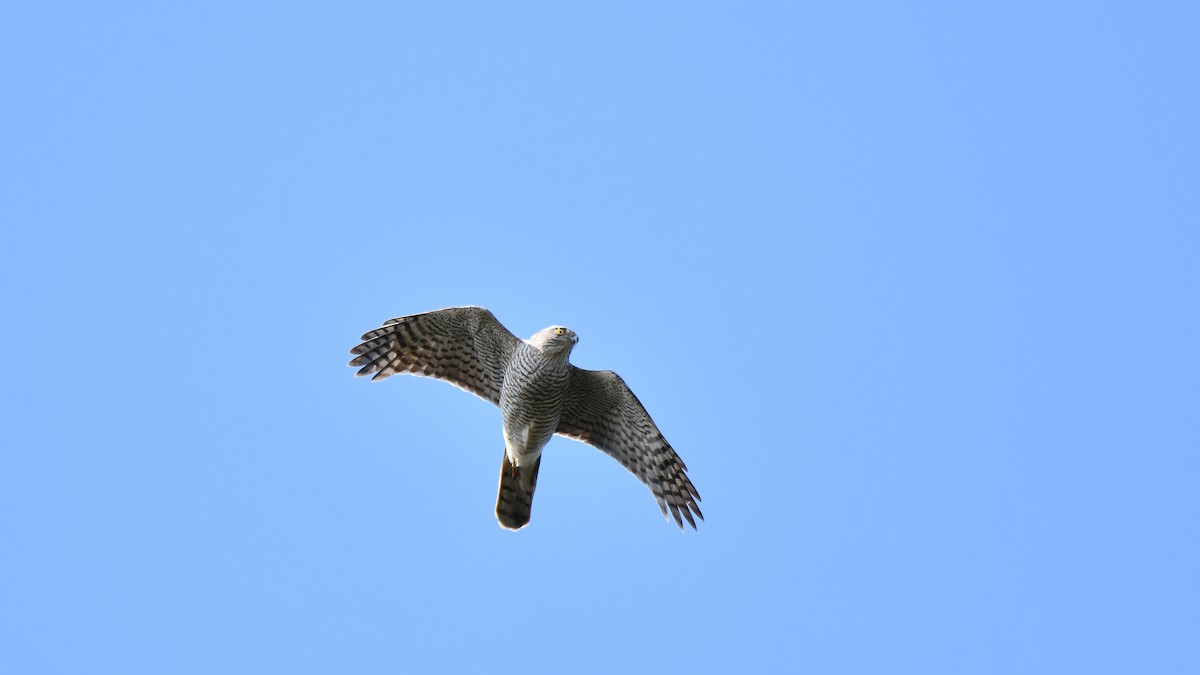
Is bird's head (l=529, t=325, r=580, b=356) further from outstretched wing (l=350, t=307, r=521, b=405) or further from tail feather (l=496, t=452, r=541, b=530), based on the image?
tail feather (l=496, t=452, r=541, b=530)

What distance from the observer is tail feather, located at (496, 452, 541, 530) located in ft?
54.0

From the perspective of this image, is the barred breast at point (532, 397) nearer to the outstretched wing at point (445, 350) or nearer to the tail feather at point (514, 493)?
the outstretched wing at point (445, 350)

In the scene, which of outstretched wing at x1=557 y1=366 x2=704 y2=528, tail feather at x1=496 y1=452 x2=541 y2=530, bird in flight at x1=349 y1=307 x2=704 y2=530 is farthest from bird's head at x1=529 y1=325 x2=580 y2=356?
tail feather at x1=496 y1=452 x2=541 y2=530

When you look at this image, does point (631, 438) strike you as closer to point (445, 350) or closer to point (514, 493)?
point (514, 493)

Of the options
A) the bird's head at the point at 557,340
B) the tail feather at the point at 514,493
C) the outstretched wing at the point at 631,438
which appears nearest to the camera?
the bird's head at the point at 557,340

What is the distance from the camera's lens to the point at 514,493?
16.5 m

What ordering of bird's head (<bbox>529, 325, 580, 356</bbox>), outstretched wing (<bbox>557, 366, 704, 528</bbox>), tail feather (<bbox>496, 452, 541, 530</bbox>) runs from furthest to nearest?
1. tail feather (<bbox>496, 452, 541, 530</bbox>)
2. outstretched wing (<bbox>557, 366, 704, 528</bbox>)
3. bird's head (<bbox>529, 325, 580, 356</bbox>)

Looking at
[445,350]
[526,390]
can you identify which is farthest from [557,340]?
[445,350]

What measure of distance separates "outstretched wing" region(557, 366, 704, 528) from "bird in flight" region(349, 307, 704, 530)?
11 mm

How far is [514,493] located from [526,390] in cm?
161

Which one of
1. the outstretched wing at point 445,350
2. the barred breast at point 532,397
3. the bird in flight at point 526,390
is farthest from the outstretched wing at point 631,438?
the outstretched wing at point 445,350

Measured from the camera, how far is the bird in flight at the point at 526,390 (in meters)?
15.4

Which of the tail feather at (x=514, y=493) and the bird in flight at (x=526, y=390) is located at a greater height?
the bird in flight at (x=526, y=390)

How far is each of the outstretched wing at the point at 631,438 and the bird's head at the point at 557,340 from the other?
3.17 ft
